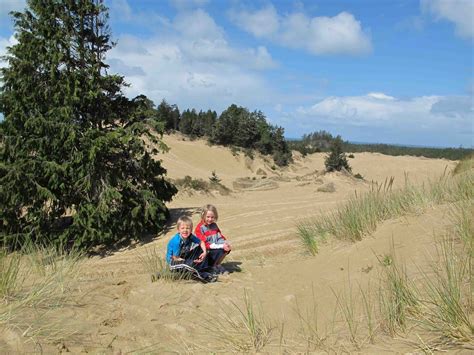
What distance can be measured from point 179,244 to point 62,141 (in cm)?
662

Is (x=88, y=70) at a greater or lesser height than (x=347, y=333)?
greater

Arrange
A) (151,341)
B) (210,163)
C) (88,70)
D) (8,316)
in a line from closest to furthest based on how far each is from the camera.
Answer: (8,316) < (151,341) < (88,70) < (210,163)

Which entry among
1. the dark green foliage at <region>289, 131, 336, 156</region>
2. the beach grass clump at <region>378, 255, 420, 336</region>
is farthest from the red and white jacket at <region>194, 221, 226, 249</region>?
the dark green foliage at <region>289, 131, 336, 156</region>

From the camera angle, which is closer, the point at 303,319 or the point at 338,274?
the point at 303,319

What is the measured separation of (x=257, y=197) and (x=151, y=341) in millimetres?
16408

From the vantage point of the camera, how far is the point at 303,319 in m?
4.21

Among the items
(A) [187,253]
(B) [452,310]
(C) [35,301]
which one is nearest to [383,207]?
(A) [187,253]

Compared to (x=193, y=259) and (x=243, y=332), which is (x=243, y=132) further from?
(x=243, y=332)

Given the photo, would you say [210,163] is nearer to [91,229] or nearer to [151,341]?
[91,229]

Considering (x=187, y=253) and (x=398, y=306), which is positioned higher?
(x=398, y=306)

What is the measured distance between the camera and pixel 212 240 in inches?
276

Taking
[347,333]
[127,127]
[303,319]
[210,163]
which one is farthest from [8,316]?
[210,163]

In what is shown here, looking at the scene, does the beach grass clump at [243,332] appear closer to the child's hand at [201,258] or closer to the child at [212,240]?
the child's hand at [201,258]

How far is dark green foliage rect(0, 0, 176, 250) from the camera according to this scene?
11.3 m
